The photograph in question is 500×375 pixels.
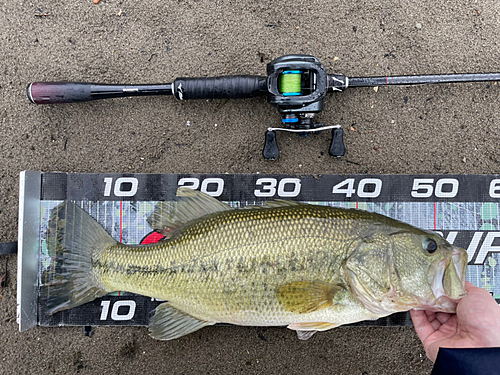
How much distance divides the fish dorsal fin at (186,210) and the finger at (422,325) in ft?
4.61

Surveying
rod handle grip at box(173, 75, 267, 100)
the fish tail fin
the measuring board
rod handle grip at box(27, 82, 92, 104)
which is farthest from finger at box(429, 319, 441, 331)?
rod handle grip at box(27, 82, 92, 104)

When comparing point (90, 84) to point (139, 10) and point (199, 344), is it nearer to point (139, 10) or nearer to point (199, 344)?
point (139, 10)

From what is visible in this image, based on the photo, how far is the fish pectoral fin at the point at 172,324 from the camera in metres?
2.05

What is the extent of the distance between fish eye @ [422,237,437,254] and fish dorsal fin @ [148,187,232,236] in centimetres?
113

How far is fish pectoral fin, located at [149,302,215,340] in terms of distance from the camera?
2047 millimetres

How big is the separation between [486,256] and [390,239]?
44.8 inches

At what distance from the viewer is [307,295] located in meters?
1.81

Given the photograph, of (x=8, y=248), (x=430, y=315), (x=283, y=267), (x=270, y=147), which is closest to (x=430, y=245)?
(x=430, y=315)

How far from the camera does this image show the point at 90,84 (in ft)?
7.63

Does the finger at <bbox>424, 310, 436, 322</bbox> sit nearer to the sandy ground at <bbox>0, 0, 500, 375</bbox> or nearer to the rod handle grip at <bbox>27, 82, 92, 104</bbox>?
the sandy ground at <bbox>0, 0, 500, 375</bbox>

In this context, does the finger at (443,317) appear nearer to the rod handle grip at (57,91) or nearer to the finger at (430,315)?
the finger at (430,315)

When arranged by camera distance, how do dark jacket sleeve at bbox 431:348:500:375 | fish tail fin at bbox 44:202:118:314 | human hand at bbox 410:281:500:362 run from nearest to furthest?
dark jacket sleeve at bbox 431:348:500:375
human hand at bbox 410:281:500:362
fish tail fin at bbox 44:202:118:314

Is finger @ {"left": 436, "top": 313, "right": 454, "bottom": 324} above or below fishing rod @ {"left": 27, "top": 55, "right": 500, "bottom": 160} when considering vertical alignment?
below

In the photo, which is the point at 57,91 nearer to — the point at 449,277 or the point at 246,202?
the point at 246,202
